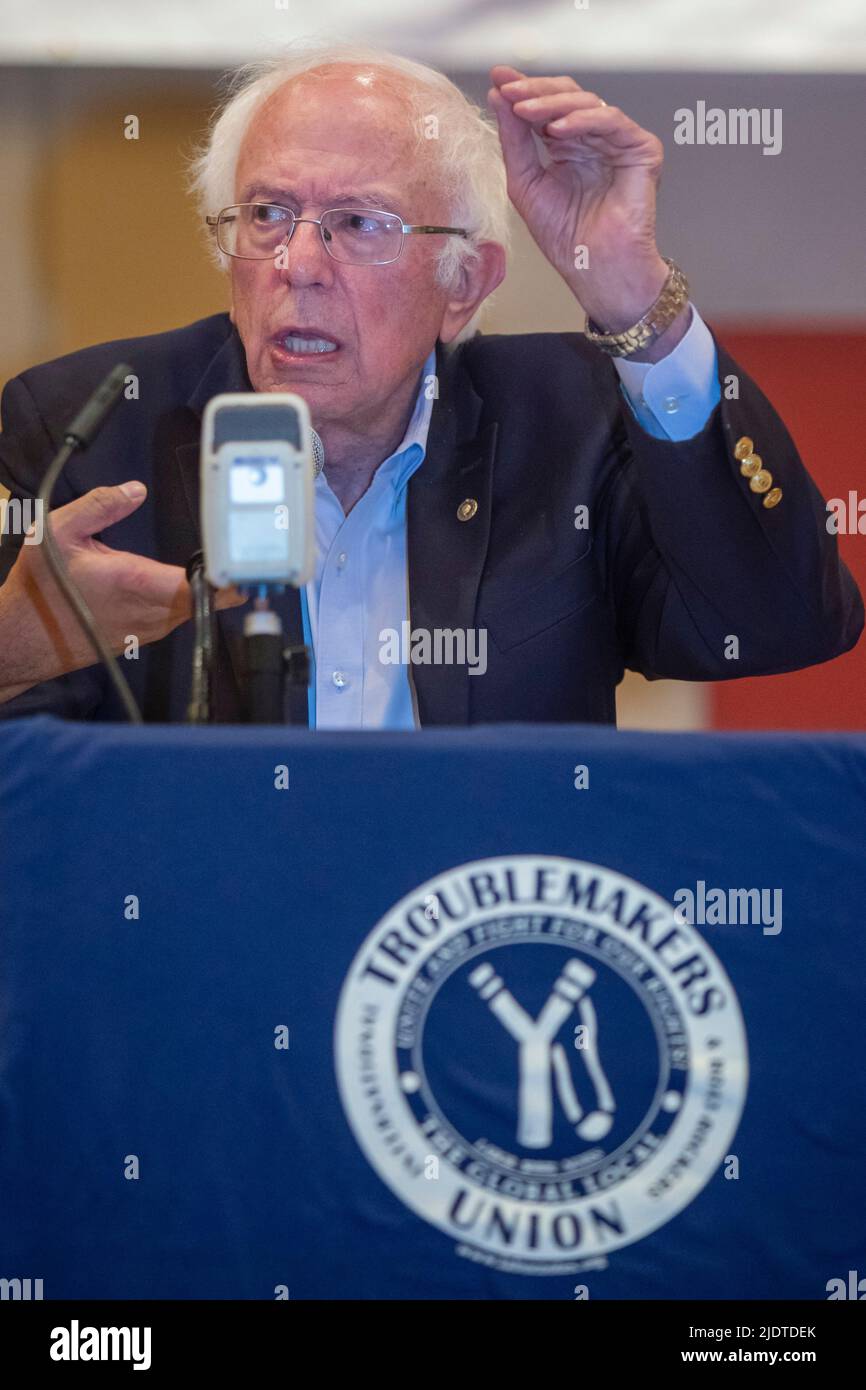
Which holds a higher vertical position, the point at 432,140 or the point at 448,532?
the point at 432,140

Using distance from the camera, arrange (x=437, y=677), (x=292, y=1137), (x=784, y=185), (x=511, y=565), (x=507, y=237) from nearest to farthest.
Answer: (x=292, y=1137) → (x=437, y=677) → (x=511, y=565) → (x=507, y=237) → (x=784, y=185)

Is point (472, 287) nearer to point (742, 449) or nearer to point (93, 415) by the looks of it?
point (742, 449)

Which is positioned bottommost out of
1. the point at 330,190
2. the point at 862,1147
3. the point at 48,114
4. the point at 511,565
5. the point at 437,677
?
the point at 862,1147

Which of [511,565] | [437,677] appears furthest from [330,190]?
[437,677]

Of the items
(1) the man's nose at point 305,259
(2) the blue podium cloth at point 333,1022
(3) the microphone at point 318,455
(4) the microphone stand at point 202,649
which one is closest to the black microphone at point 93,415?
(4) the microphone stand at point 202,649

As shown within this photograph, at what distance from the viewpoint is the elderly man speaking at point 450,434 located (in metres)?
1.32

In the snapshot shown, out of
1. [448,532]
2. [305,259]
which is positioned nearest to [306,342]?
[305,259]

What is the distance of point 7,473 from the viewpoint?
165 cm

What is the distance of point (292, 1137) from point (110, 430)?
1006mm

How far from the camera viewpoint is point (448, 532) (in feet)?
5.03

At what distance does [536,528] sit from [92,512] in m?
0.55

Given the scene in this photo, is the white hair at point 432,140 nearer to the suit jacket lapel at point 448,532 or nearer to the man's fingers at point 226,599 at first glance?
the suit jacket lapel at point 448,532

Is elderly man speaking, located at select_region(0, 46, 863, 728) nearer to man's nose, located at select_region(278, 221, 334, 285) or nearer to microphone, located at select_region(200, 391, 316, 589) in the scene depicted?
man's nose, located at select_region(278, 221, 334, 285)

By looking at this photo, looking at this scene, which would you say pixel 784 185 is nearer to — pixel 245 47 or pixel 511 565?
pixel 245 47
